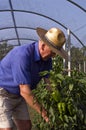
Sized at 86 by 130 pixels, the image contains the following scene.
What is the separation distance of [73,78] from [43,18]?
41.9 ft

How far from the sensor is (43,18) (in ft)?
53.1

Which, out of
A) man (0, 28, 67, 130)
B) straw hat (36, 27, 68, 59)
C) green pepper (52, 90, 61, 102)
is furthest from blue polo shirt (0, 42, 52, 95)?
green pepper (52, 90, 61, 102)

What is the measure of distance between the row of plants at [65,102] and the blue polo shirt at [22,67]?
0.33 m

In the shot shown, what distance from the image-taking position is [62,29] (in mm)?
16188

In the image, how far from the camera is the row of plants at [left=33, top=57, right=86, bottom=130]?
3469 mm

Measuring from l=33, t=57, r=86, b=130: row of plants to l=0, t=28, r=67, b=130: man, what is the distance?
0.12 meters

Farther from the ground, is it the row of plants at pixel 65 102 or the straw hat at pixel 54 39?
the straw hat at pixel 54 39

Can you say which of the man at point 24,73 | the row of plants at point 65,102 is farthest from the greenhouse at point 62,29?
the man at point 24,73

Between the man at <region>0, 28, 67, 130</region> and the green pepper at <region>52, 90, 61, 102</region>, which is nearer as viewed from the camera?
the green pepper at <region>52, 90, 61, 102</region>

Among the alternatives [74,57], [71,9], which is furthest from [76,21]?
[74,57]

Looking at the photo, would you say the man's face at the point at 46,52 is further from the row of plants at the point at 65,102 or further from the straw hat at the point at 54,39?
the row of plants at the point at 65,102

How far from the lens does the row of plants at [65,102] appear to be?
3.47 metres

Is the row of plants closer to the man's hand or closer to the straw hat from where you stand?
the man's hand

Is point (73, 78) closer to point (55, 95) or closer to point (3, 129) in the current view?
point (55, 95)
